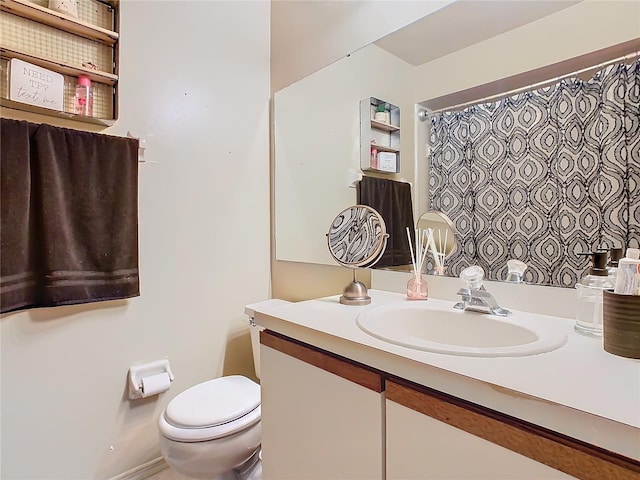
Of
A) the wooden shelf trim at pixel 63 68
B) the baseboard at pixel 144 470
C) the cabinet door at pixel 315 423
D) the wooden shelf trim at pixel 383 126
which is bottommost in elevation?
the baseboard at pixel 144 470

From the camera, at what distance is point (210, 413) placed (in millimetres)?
1274

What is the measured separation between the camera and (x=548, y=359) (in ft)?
2.19

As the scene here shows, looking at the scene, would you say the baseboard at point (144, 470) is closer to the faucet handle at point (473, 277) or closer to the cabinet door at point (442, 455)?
the cabinet door at point (442, 455)

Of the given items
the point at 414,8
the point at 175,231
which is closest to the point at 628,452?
the point at 414,8

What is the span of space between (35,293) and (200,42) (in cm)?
126

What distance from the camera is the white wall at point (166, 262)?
131cm

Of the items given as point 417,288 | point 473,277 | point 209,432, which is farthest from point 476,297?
point 209,432

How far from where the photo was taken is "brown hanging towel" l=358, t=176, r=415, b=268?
135cm

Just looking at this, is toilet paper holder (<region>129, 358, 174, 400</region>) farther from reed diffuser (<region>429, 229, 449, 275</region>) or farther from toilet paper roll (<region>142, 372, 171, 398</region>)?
reed diffuser (<region>429, 229, 449, 275</region>)

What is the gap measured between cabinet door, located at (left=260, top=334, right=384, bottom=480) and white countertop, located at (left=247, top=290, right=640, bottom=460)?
0.09 m

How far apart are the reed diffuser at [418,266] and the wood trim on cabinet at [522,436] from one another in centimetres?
52

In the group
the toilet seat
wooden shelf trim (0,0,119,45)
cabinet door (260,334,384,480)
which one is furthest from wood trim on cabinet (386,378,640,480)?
wooden shelf trim (0,0,119,45)

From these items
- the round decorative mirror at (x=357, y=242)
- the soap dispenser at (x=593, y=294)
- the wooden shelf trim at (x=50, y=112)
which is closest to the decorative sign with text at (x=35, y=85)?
the wooden shelf trim at (x=50, y=112)

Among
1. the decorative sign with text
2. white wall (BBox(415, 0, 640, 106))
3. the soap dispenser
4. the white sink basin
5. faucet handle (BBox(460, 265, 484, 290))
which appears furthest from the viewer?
the decorative sign with text
